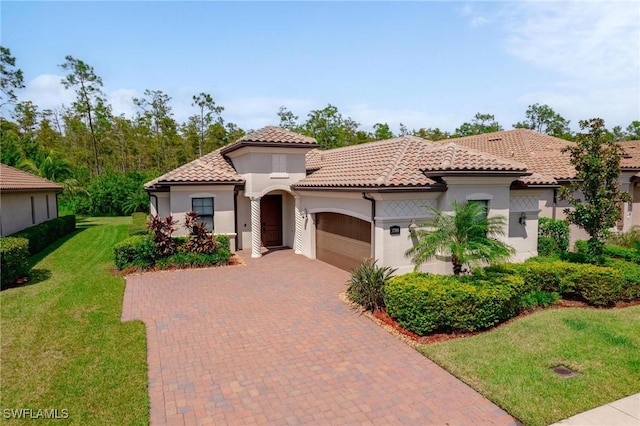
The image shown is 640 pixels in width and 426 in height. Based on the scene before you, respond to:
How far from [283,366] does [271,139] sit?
11666 millimetres

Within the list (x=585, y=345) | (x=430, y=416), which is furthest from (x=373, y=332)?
(x=585, y=345)

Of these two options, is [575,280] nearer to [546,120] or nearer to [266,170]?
[266,170]

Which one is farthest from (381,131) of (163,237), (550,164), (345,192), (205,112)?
(163,237)

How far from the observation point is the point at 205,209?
57.1 ft

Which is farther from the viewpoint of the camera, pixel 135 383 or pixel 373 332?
pixel 373 332

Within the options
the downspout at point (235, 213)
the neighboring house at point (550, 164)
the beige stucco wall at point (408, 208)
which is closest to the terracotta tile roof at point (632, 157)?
the neighboring house at point (550, 164)

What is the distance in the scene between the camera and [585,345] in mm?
7895

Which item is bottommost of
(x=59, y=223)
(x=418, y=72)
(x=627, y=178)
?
(x=59, y=223)

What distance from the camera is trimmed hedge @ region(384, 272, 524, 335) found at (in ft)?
28.1

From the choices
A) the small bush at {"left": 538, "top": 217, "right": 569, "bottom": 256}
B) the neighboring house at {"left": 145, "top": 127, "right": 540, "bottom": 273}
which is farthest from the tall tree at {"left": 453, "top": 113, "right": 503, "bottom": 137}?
the small bush at {"left": 538, "top": 217, "right": 569, "bottom": 256}

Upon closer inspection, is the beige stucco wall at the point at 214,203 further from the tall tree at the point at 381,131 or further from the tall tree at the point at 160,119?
the tall tree at the point at 381,131

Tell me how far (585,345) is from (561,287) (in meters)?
3.27

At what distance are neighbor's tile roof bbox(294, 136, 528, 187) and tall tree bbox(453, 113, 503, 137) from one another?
152 ft

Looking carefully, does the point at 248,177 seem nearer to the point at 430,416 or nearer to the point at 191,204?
the point at 191,204
